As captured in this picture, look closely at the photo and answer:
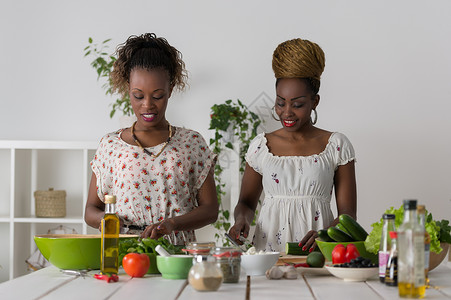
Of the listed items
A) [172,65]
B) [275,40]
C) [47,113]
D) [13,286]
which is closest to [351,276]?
[13,286]

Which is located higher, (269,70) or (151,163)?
(269,70)

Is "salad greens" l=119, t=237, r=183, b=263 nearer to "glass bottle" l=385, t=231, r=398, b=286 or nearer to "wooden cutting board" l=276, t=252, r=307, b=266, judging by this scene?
"wooden cutting board" l=276, t=252, r=307, b=266

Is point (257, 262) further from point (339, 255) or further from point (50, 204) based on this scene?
point (50, 204)

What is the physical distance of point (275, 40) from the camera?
415 cm

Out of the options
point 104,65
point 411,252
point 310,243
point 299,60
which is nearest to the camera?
point 411,252

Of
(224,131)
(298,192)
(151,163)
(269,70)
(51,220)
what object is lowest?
(51,220)

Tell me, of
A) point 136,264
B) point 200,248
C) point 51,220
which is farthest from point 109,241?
point 51,220

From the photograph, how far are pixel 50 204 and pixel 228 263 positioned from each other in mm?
2429

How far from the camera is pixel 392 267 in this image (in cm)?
173

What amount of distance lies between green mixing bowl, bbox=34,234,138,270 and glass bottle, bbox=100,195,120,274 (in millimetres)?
112

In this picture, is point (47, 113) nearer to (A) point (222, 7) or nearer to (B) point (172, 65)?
(A) point (222, 7)

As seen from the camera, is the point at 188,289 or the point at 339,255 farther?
the point at 339,255

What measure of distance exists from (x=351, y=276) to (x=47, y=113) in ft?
9.53

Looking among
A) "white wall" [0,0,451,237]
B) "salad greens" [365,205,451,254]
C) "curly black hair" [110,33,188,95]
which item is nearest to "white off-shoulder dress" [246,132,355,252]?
"curly black hair" [110,33,188,95]
